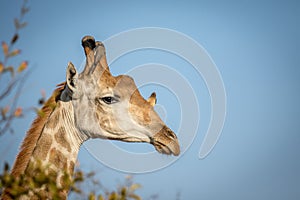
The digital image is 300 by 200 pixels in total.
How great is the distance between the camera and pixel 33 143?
5230 mm

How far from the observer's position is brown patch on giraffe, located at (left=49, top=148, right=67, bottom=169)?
512 centimetres

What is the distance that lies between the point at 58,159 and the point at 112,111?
1.23m

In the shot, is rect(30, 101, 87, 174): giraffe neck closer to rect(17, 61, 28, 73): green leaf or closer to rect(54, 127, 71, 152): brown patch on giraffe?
rect(54, 127, 71, 152): brown patch on giraffe

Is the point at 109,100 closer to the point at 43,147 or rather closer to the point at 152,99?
the point at 152,99

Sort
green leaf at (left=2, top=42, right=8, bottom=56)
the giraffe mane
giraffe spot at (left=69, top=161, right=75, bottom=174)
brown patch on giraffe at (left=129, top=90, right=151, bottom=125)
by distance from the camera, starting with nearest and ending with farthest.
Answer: green leaf at (left=2, top=42, right=8, bottom=56), the giraffe mane, giraffe spot at (left=69, top=161, right=75, bottom=174), brown patch on giraffe at (left=129, top=90, right=151, bottom=125)

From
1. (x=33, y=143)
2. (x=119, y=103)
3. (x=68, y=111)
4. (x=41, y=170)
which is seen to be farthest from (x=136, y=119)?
(x=41, y=170)

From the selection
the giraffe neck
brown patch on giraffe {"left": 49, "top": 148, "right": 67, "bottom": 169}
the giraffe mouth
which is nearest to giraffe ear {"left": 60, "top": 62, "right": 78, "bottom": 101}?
the giraffe neck

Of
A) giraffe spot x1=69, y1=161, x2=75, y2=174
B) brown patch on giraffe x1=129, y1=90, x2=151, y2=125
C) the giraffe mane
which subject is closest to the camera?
the giraffe mane

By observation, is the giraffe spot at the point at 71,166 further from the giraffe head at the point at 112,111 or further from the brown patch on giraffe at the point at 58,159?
the giraffe head at the point at 112,111

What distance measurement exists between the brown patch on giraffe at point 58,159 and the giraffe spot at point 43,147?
0.29 ft

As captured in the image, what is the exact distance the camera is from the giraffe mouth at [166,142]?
545 centimetres

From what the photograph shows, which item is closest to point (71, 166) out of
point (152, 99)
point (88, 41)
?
point (152, 99)

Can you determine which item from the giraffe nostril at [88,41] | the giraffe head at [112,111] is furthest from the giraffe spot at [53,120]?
the giraffe nostril at [88,41]

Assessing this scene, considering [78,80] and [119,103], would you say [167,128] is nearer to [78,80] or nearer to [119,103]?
[119,103]
